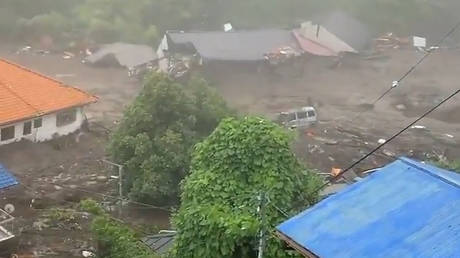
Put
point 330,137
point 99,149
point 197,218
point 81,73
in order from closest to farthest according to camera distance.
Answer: point 197,218, point 99,149, point 330,137, point 81,73

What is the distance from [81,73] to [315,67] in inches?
550

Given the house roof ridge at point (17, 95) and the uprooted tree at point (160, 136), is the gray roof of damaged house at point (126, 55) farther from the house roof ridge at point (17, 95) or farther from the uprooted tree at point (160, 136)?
the uprooted tree at point (160, 136)

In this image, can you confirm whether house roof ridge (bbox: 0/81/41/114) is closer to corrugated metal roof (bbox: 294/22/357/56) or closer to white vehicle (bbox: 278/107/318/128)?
white vehicle (bbox: 278/107/318/128)

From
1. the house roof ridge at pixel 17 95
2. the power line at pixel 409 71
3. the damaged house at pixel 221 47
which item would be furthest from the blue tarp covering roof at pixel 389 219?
the damaged house at pixel 221 47

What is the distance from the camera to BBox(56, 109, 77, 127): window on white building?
2653 centimetres

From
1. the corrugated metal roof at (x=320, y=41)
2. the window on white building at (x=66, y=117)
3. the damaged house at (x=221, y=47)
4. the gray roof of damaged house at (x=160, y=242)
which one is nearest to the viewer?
the gray roof of damaged house at (x=160, y=242)

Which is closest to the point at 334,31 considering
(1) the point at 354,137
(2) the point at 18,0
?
(1) the point at 354,137

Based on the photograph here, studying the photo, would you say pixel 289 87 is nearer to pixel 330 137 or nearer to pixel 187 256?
pixel 330 137

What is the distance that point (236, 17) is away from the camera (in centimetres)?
5000

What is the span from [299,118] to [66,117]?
10540mm

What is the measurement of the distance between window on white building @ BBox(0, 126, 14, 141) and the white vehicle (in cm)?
1198

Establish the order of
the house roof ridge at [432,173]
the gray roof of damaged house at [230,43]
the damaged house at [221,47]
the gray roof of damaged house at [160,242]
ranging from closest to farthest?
the house roof ridge at [432,173] < the gray roof of damaged house at [160,242] < the damaged house at [221,47] < the gray roof of damaged house at [230,43]

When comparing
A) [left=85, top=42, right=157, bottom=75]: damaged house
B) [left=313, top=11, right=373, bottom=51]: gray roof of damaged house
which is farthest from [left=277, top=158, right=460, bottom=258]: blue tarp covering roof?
[left=313, top=11, right=373, bottom=51]: gray roof of damaged house

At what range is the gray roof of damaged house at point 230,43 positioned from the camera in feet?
127
